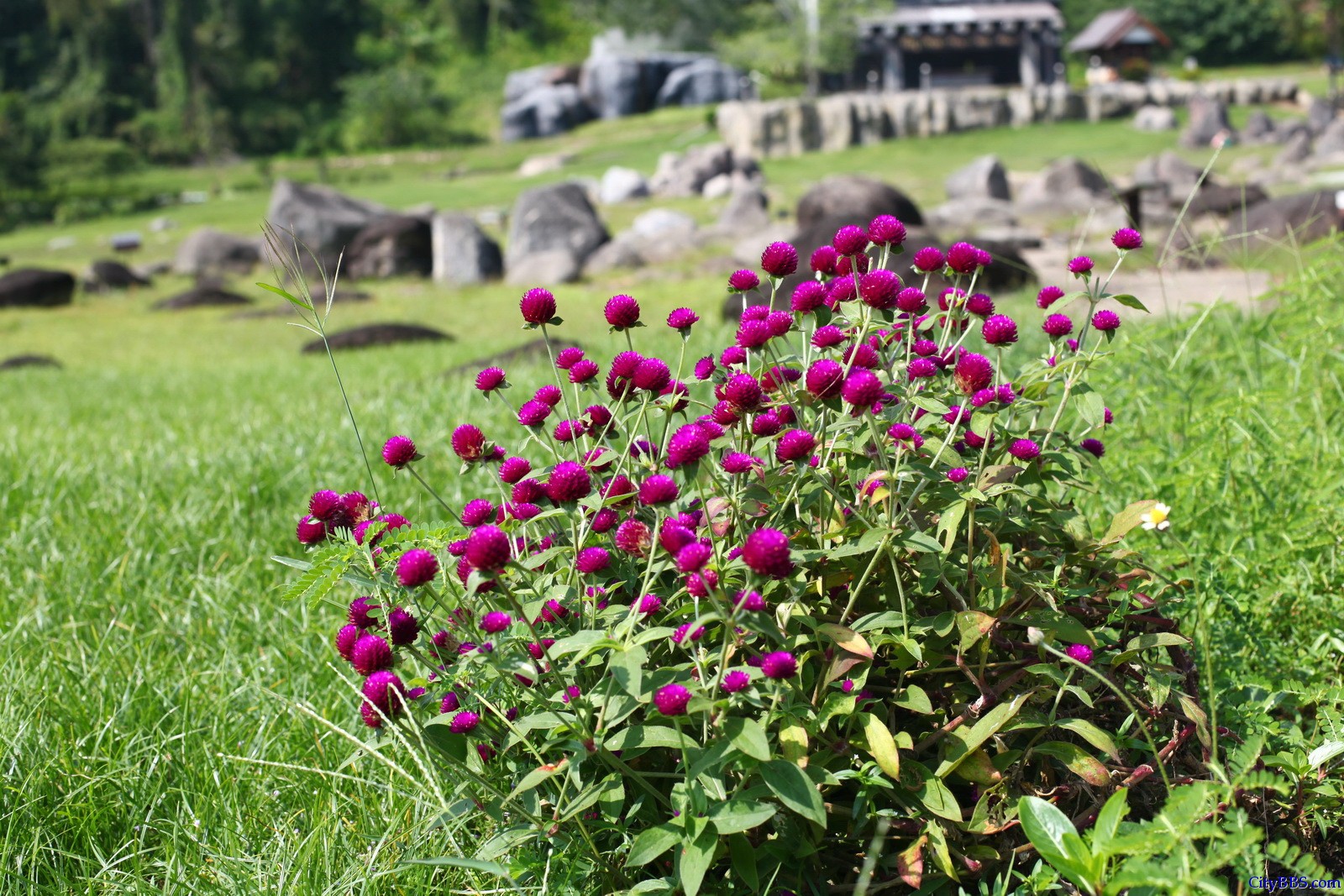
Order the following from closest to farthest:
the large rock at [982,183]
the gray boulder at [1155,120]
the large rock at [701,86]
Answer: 1. the large rock at [982,183]
2. the gray boulder at [1155,120]
3. the large rock at [701,86]

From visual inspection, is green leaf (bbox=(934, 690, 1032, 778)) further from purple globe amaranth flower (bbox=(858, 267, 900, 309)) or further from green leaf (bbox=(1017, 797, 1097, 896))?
purple globe amaranth flower (bbox=(858, 267, 900, 309))

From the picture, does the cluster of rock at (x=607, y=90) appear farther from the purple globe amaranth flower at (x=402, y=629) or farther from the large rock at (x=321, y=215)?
the purple globe amaranth flower at (x=402, y=629)

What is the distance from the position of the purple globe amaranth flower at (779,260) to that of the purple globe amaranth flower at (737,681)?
0.51 meters

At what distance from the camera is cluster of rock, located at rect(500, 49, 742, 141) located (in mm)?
36969

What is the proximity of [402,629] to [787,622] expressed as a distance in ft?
1.56

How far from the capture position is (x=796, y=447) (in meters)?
1.20

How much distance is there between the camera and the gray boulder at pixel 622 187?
2164cm

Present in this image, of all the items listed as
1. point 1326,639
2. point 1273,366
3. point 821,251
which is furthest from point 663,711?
point 1273,366

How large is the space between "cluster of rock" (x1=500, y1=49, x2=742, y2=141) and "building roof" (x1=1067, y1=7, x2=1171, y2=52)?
1974cm

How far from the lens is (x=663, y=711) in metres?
1.14

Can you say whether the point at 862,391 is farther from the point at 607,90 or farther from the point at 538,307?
the point at 607,90

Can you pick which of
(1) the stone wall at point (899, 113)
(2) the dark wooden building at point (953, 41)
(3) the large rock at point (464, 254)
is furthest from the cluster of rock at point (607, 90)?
(3) the large rock at point (464, 254)

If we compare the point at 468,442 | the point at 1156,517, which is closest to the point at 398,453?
the point at 468,442

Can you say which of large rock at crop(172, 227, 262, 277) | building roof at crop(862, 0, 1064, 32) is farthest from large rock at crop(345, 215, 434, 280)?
building roof at crop(862, 0, 1064, 32)
